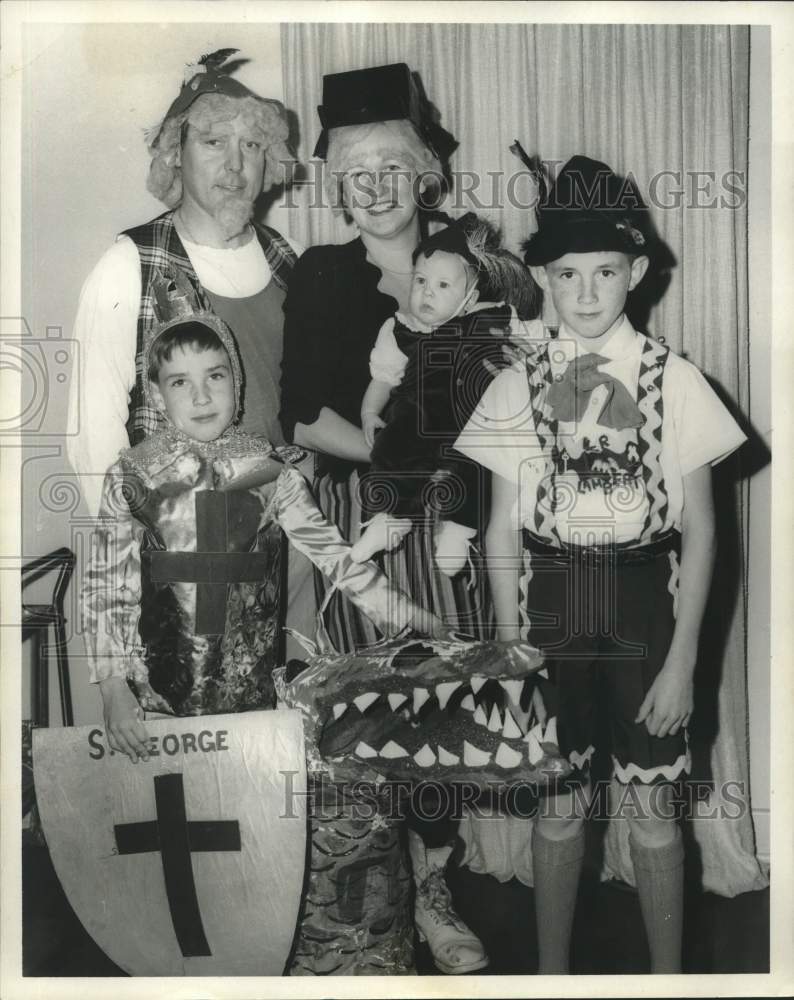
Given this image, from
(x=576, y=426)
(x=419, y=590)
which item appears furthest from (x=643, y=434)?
(x=419, y=590)

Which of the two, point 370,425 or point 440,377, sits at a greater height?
point 440,377

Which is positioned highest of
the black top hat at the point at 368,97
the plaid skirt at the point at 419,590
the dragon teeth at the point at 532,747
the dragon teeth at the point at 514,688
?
the black top hat at the point at 368,97

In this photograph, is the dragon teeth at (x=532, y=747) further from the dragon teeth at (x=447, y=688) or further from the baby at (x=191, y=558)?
the baby at (x=191, y=558)

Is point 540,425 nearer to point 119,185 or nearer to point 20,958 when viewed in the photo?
point 119,185

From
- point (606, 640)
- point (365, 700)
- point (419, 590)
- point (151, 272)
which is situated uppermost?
point (151, 272)

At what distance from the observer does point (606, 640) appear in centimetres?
230

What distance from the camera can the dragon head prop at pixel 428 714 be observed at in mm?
2289

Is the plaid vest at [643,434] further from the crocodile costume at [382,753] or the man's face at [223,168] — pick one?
the man's face at [223,168]

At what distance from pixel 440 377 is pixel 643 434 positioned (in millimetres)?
458

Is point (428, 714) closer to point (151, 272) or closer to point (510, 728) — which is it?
point (510, 728)

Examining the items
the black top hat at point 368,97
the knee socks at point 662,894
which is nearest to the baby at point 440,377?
the black top hat at point 368,97

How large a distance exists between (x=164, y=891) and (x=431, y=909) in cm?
59

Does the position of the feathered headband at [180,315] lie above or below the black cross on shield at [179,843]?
above

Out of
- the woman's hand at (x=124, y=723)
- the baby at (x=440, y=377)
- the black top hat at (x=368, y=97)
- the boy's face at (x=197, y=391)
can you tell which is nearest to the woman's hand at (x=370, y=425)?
the baby at (x=440, y=377)
